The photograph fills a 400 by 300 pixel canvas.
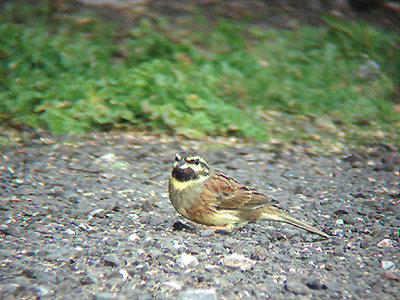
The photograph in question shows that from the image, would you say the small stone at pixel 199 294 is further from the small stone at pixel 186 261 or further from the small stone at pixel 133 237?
the small stone at pixel 133 237

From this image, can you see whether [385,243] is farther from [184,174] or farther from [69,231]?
[69,231]

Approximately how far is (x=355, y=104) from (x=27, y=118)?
4684mm

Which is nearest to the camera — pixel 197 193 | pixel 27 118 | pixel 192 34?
pixel 197 193

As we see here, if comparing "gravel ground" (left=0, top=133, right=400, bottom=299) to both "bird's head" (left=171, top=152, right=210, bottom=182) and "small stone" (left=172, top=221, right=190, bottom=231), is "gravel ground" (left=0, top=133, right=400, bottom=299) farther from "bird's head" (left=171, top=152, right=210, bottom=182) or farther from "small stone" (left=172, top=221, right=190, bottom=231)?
"bird's head" (left=171, top=152, right=210, bottom=182)

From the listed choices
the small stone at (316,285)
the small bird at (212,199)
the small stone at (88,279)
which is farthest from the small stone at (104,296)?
the small stone at (316,285)

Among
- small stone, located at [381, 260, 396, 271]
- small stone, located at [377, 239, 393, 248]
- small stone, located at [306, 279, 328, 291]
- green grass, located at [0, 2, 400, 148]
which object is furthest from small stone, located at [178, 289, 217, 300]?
green grass, located at [0, 2, 400, 148]

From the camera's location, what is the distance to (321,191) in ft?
18.0

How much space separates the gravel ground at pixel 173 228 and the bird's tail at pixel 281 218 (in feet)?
0.28

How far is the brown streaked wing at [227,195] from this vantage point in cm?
448

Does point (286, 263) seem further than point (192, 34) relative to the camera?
No

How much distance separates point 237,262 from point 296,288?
21.5 inches

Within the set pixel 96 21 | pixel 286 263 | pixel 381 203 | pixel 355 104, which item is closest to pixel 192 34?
pixel 96 21

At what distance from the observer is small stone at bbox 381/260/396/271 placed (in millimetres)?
4051

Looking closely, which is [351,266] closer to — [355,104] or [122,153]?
[122,153]
